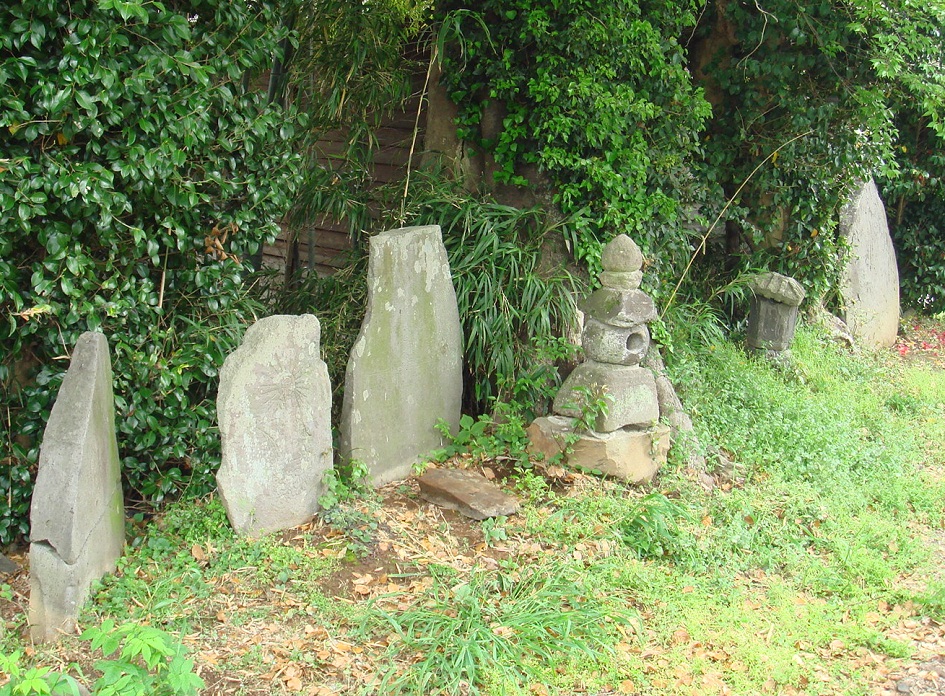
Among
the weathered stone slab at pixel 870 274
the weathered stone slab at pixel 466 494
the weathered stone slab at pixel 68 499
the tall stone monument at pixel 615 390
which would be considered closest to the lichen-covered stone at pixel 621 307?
the tall stone monument at pixel 615 390

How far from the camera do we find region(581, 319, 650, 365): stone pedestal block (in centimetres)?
525

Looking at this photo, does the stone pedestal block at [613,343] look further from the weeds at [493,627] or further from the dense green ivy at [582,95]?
the weeds at [493,627]

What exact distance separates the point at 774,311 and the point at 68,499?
5603 millimetres

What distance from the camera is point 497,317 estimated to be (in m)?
5.84

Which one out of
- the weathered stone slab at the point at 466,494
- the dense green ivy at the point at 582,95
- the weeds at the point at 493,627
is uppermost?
the dense green ivy at the point at 582,95

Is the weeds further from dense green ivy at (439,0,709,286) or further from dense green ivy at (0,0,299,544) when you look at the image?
dense green ivy at (439,0,709,286)

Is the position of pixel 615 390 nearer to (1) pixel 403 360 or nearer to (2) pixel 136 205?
(1) pixel 403 360

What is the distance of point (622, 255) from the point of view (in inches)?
203

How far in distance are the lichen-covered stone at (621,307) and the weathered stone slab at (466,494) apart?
1166mm

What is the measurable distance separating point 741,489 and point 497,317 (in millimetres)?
1845

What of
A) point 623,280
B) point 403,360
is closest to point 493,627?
point 403,360

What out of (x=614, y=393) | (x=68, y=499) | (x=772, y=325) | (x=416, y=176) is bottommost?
(x=68, y=499)

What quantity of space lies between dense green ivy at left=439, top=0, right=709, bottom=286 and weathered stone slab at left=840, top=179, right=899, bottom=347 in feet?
9.48

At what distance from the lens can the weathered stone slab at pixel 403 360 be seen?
5.12 m
